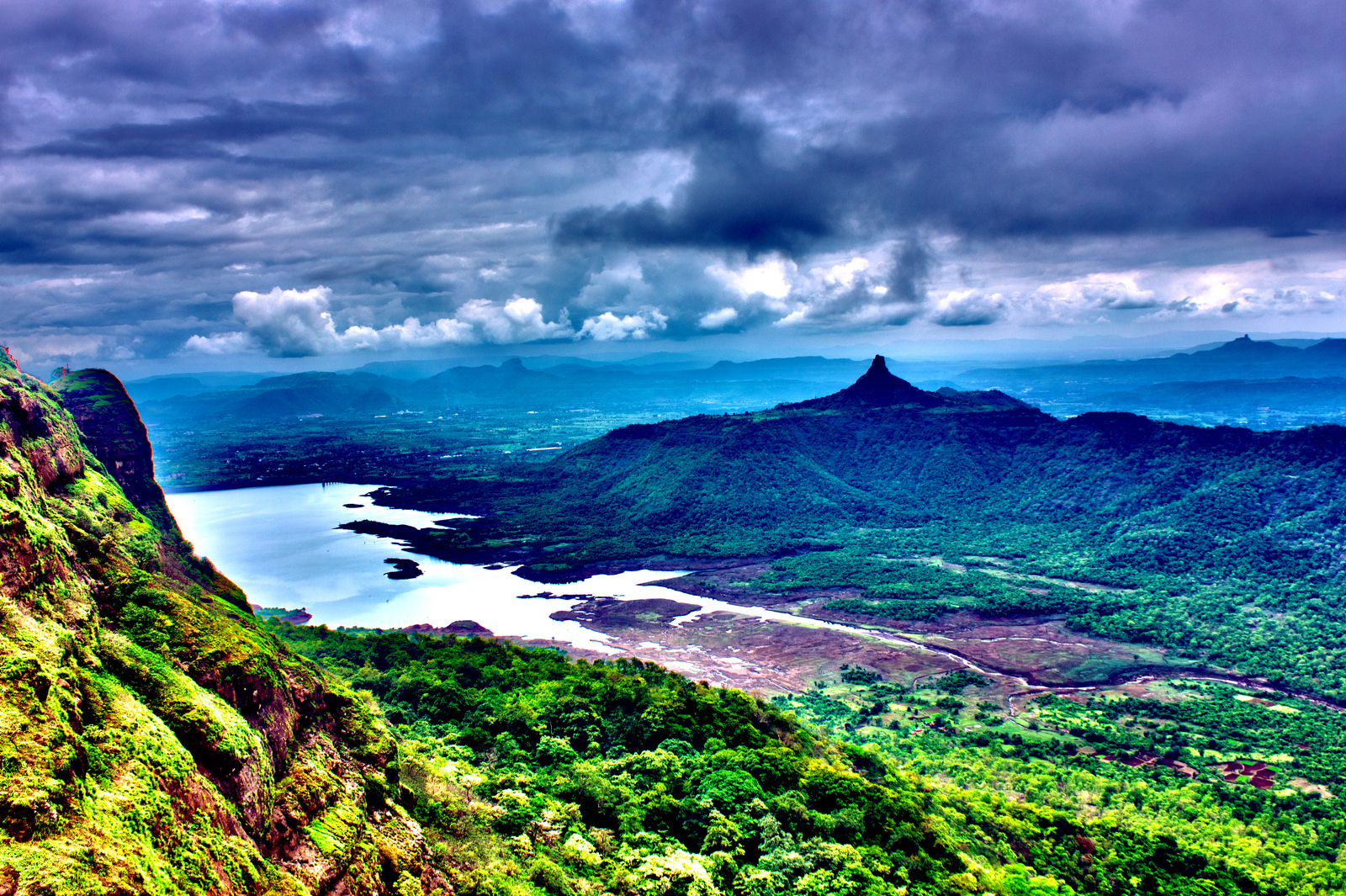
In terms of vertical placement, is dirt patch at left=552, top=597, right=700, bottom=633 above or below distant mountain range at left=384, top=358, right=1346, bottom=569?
below

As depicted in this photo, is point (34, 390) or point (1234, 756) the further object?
point (1234, 756)

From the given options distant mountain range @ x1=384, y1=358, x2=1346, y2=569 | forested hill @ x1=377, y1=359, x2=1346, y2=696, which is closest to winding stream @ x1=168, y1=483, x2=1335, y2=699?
forested hill @ x1=377, y1=359, x2=1346, y2=696

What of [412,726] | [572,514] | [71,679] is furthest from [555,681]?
[572,514]

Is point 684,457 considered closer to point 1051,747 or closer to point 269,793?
point 1051,747

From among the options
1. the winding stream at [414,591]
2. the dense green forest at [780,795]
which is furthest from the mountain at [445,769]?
the winding stream at [414,591]

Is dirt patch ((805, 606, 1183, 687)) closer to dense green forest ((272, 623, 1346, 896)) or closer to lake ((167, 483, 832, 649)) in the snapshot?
dense green forest ((272, 623, 1346, 896))

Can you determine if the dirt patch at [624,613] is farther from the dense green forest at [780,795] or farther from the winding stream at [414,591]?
the dense green forest at [780,795]
